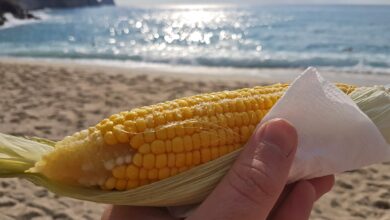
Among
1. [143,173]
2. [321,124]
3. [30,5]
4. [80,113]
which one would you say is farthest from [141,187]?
[30,5]

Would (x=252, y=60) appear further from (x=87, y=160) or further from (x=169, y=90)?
(x=87, y=160)

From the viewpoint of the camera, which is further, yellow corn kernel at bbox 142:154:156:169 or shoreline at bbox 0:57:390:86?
shoreline at bbox 0:57:390:86

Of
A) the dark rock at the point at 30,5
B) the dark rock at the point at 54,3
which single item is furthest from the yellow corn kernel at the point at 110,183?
the dark rock at the point at 54,3

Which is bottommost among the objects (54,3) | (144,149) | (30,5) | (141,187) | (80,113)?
(54,3)

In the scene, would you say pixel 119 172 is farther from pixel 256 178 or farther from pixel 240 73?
pixel 240 73

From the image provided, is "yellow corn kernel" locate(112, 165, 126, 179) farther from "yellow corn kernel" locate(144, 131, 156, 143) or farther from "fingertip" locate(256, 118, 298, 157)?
"fingertip" locate(256, 118, 298, 157)

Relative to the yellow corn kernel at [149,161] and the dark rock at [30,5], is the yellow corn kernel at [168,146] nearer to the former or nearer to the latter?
the yellow corn kernel at [149,161]

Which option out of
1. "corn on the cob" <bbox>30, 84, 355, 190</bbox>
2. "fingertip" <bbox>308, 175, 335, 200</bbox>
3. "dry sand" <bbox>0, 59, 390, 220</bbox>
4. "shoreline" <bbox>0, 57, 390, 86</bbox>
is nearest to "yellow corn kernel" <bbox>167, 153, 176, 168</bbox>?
"corn on the cob" <bbox>30, 84, 355, 190</bbox>
